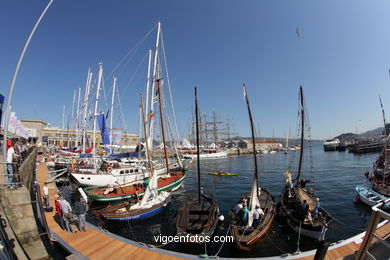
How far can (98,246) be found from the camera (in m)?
9.88

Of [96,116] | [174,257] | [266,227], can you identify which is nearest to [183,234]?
[174,257]

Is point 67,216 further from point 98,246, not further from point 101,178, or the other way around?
point 101,178

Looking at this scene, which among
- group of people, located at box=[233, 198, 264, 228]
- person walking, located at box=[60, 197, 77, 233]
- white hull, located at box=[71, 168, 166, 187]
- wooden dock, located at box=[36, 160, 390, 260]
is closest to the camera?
wooden dock, located at box=[36, 160, 390, 260]

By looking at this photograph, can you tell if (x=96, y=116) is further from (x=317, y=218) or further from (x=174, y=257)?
(x=317, y=218)

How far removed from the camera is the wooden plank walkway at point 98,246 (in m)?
9.00

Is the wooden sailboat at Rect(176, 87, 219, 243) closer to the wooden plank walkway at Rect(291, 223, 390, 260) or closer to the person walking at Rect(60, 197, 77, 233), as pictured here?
the wooden plank walkway at Rect(291, 223, 390, 260)

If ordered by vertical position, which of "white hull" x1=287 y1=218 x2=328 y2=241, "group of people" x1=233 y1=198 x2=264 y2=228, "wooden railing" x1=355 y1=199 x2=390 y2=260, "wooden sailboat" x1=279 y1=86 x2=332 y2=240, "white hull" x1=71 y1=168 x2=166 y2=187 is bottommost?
"white hull" x1=287 y1=218 x2=328 y2=241

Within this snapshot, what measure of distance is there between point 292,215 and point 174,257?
11103 mm

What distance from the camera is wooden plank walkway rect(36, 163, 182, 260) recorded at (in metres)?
9.00

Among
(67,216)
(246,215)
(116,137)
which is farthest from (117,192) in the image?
(116,137)

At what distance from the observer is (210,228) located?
13.3 m

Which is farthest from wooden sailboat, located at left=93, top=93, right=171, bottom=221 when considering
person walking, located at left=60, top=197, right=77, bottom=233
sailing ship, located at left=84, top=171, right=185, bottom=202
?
person walking, located at left=60, top=197, right=77, bottom=233

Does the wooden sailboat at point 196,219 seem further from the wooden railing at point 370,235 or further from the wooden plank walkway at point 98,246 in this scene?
the wooden railing at point 370,235

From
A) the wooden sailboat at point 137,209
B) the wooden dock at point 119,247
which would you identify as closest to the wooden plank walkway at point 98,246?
the wooden dock at point 119,247
